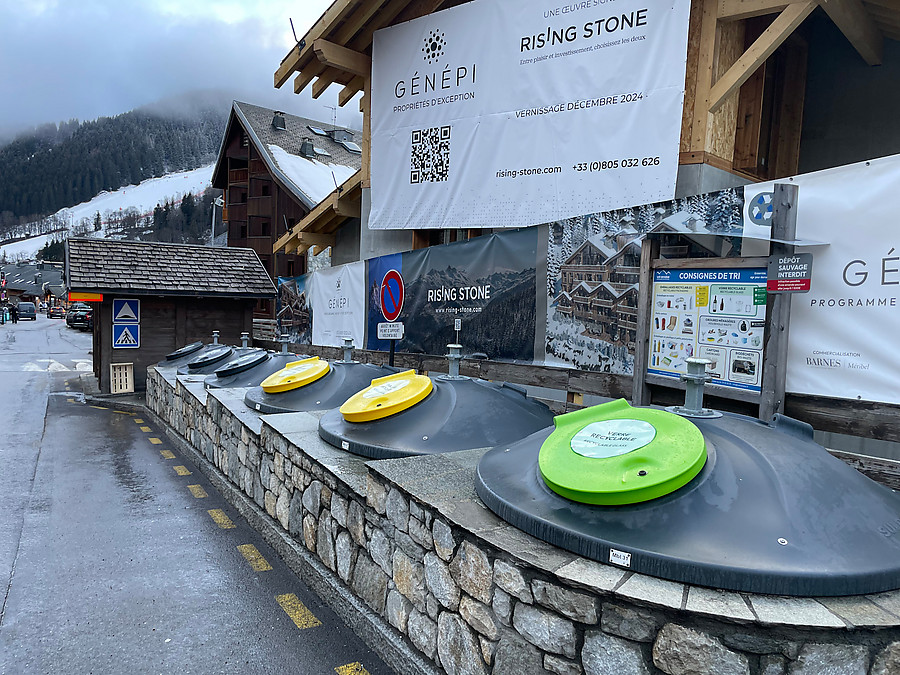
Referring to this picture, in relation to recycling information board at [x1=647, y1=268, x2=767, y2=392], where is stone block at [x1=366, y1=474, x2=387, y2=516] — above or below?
below

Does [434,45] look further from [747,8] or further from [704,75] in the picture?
[747,8]

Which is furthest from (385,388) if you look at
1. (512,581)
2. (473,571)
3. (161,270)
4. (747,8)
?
(161,270)

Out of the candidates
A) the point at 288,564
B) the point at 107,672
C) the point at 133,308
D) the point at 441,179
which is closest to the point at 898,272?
the point at 288,564

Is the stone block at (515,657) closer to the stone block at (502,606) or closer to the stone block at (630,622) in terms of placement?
the stone block at (502,606)

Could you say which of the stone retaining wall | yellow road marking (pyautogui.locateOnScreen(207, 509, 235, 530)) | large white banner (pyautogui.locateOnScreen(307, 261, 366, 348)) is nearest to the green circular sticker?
the stone retaining wall

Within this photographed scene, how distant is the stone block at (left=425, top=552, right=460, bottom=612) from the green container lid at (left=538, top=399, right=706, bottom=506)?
65 cm

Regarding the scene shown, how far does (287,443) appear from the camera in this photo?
15.1 ft

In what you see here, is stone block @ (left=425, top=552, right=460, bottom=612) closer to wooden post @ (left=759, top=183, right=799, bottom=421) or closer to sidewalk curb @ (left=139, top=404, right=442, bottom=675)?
sidewalk curb @ (left=139, top=404, right=442, bottom=675)

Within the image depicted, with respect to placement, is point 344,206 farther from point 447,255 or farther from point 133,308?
point 133,308

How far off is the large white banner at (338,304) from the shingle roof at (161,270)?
16.8 feet

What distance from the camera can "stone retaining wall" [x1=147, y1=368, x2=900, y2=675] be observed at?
1905 millimetres

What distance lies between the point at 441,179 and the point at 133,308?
32.0 feet

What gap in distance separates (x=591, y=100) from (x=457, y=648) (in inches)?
223

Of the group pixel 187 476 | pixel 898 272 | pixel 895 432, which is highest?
pixel 898 272
